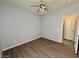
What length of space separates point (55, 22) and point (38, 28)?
1.70 meters

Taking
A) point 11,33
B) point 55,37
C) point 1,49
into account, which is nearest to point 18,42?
point 11,33

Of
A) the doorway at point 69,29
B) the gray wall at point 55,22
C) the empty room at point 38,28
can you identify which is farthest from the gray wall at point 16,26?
the doorway at point 69,29

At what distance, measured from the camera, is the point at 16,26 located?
4.99 metres

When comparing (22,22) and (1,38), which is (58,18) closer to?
(22,22)

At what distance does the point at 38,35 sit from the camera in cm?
712

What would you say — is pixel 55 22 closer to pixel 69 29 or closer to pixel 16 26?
pixel 69 29

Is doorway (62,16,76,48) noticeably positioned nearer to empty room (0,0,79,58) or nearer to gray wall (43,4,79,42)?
empty room (0,0,79,58)

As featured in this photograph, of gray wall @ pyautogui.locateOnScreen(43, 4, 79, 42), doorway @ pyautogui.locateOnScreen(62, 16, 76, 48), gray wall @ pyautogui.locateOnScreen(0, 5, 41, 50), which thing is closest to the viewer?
gray wall @ pyautogui.locateOnScreen(0, 5, 41, 50)

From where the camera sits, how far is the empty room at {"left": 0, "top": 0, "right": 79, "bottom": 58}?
4.01m

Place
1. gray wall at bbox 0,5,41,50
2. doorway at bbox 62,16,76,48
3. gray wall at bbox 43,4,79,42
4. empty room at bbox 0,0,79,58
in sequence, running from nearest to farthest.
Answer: empty room at bbox 0,0,79,58
gray wall at bbox 0,5,41,50
gray wall at bbox 43,4,79,42
doorway at bbox 62,16,76,48

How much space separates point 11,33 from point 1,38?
0.65m

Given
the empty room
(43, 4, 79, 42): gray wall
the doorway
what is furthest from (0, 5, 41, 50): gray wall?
the doorway

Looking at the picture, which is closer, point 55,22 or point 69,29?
point 55,22

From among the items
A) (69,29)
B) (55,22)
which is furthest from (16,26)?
(69,29)
